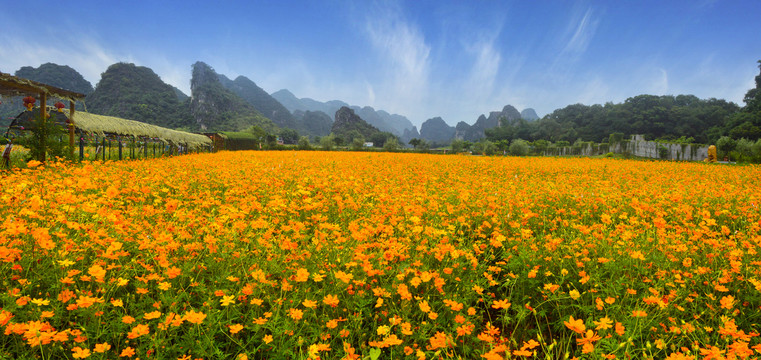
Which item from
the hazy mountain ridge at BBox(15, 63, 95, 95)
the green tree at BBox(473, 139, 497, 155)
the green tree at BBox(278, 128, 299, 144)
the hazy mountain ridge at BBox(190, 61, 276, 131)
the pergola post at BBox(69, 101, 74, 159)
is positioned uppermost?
the hazy mountain ridge at BBox(15, 63, 95, 95)

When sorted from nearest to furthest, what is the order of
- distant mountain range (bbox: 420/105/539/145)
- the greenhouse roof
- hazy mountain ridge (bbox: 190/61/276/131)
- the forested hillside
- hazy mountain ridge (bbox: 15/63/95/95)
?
the greenhouse roof
the forested hillside
hazy mountain ridge (bbox: 15/63/95/95)
hazy mountain ridge (bbox: 190/61/276/131)
distant mountain range (bbox: 420/105/539/145)

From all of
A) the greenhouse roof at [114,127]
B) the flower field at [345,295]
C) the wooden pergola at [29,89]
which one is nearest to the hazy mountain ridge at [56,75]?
the greenhouse roof at [114,127]

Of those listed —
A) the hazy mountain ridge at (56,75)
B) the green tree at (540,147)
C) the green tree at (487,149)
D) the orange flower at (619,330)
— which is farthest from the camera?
the hazy mountain ridge at (56,75)

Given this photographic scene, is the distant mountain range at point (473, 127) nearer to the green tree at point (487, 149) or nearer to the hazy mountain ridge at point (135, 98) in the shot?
the green tree at point (487, 149)

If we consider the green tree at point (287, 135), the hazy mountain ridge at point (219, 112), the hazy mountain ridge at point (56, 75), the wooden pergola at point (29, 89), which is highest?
the hazy mountain ridge at point (56, 75)

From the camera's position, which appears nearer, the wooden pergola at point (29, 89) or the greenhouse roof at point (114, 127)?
the wooden pergola at point (29, 89)

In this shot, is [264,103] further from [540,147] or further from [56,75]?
[540,147]

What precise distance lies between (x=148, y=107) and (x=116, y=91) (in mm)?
15437

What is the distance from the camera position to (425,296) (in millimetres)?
2244

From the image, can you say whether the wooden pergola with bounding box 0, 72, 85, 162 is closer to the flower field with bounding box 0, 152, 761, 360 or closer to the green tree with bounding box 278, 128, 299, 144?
the flower field with bounding box 0, 152, 761, 360

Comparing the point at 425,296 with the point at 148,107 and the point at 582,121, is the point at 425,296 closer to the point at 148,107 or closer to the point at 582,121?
the point at 582,121

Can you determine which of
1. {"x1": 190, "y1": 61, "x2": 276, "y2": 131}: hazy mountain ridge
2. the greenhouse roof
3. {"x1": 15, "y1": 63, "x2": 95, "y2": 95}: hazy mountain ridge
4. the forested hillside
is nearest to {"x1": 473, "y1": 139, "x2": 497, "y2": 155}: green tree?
the greenhouse roof

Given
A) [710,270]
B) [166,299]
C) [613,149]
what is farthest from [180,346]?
[613,149]

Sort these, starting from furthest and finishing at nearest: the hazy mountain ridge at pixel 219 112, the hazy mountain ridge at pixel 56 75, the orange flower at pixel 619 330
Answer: the hazy mountain ridge at pixel 219 112, the hazy mountain ridge at pixel 56 75, the orange flower at pixel 619 330
